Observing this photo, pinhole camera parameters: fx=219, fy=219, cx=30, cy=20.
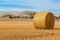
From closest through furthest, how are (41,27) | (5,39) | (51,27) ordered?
(5,39)
(41,27)
(51,27)

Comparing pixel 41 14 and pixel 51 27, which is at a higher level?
pixel 41 14

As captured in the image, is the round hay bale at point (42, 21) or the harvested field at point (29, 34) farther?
the round hay bale at point (42, 21)

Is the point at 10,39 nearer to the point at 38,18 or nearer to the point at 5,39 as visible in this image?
the point at 5,39

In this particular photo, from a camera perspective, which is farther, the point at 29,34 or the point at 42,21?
the point at 42,21

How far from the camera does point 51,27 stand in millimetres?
18844

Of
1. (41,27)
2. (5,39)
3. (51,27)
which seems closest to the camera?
(5,39)

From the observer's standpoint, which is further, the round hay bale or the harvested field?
the round hay bale

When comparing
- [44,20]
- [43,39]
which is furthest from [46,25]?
[43,39]

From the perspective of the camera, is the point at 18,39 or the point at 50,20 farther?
the point at 50,20

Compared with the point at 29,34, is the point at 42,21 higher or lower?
higher

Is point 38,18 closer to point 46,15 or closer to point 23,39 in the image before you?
point 46,15

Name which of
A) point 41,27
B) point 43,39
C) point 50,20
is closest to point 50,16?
point 50,20

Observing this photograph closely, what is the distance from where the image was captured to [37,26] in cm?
1788

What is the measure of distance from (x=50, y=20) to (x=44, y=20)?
3.80ft
